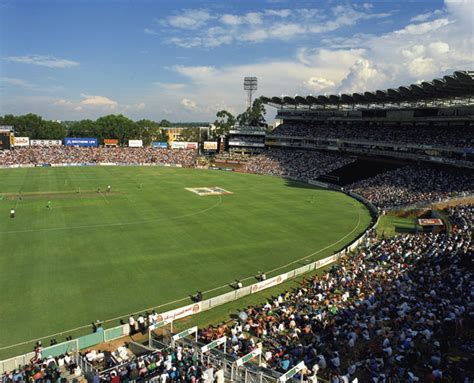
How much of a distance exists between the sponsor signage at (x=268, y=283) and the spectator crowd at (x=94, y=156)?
7682 centimetres

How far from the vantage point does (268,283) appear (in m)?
25.2

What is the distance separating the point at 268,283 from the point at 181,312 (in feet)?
22.9

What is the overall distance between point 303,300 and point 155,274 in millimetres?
11021

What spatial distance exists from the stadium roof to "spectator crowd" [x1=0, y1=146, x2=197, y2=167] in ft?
114

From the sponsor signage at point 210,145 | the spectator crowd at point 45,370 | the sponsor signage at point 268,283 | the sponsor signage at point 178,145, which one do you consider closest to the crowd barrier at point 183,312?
the sponsor signage at point 268,283

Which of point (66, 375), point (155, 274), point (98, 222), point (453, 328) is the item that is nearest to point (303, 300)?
point (453, 328)

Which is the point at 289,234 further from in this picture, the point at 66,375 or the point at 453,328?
the point at 66,375

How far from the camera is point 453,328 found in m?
16.0

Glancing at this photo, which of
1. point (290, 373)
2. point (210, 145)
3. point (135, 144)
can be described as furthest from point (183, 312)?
point (135, 144)

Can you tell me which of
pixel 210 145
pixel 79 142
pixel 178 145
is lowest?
pixel 210 145

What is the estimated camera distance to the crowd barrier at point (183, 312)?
617 inches

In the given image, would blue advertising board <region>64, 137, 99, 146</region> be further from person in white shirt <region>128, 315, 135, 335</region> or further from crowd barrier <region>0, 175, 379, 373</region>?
person in white shirt <region>128, 315, 135, 335</region>

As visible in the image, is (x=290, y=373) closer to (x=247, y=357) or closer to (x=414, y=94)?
(x=247, y=357)

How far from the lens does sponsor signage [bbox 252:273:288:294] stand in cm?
2447
